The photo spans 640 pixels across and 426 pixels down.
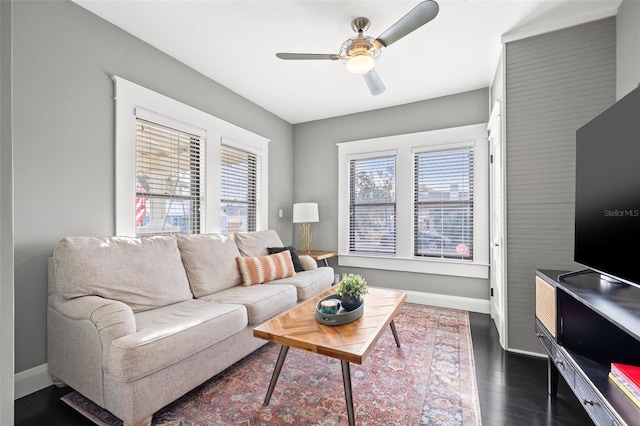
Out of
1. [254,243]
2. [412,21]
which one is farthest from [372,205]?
[412,21]

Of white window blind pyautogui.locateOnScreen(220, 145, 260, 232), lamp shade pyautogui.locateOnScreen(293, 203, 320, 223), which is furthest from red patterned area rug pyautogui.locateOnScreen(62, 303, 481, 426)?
lamp shade pyautogui.locateOnScreen(293, 203, 320, 223)

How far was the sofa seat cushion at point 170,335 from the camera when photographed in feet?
4.72

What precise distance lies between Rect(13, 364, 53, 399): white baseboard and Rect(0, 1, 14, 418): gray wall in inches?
53.8

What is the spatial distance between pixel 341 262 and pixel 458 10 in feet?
10.9

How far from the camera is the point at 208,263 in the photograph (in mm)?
2609

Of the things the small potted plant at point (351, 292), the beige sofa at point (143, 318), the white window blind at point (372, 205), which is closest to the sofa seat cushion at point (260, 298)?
the beige sofa at point (143, 318)

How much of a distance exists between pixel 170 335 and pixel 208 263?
1.04 meters

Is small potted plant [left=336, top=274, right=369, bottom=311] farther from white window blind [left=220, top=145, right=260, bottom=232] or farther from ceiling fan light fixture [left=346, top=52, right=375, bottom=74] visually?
white window blind [left=220, top=145, right=260, bottom=232]

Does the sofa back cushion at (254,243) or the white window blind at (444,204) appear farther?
the white window blind at (444,204)

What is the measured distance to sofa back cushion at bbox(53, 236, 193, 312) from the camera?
1804 millimetres

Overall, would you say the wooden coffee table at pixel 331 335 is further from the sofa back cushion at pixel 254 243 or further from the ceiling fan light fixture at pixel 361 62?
the ceiling fan light fixture at pixel 361 62

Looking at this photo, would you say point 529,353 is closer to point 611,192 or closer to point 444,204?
point 611,192

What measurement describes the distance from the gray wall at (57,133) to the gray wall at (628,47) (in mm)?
3807

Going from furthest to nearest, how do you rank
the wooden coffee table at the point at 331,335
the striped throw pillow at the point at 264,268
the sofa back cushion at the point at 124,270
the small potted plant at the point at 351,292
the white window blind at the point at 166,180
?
1. the striped throw pillow at the point at 264,268
2. the white window blind at the point at 166,180
3. the small potted plant at the point at 351,292
4. the sofa back cushion at the point at 124,270
5. the wooden coffee table at the point at 331,335
